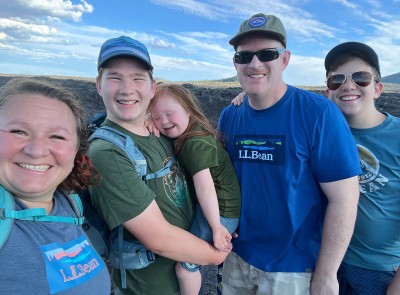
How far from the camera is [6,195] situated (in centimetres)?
152

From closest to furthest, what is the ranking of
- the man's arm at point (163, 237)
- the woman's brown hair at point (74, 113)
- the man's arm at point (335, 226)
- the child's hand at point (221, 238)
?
1. the woman's brown hair at point (74, 113)
2. the man's arm at point (163, 237)
3. the man's arm at point (335, 226)
4. the child's hand at point (221, 238)

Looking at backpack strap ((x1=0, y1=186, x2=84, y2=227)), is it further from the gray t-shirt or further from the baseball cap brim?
the baseball cap brim

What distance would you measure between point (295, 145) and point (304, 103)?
1.08 feet

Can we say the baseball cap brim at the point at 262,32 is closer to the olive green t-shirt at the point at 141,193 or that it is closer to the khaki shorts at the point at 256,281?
the olive green t-shirt at the point at 141,193

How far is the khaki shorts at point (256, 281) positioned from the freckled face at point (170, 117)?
3.90ft

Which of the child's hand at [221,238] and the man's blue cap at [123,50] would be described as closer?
the man's blue cap at [123,50]

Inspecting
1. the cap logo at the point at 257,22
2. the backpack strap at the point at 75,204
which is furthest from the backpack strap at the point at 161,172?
the cap logo at the point at 257,22

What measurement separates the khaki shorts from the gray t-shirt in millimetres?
1325

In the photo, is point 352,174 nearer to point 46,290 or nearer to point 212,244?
point 212,244

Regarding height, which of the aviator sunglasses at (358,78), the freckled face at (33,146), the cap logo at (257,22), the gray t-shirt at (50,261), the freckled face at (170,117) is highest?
the cap logo at (257,22)

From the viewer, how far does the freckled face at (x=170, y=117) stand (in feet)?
8.50

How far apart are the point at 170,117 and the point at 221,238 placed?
101cm

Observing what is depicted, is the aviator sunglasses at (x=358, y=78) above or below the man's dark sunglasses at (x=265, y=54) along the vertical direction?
below

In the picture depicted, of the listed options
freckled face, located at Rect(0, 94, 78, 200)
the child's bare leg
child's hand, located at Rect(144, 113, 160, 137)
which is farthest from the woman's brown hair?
the child's bare leg
